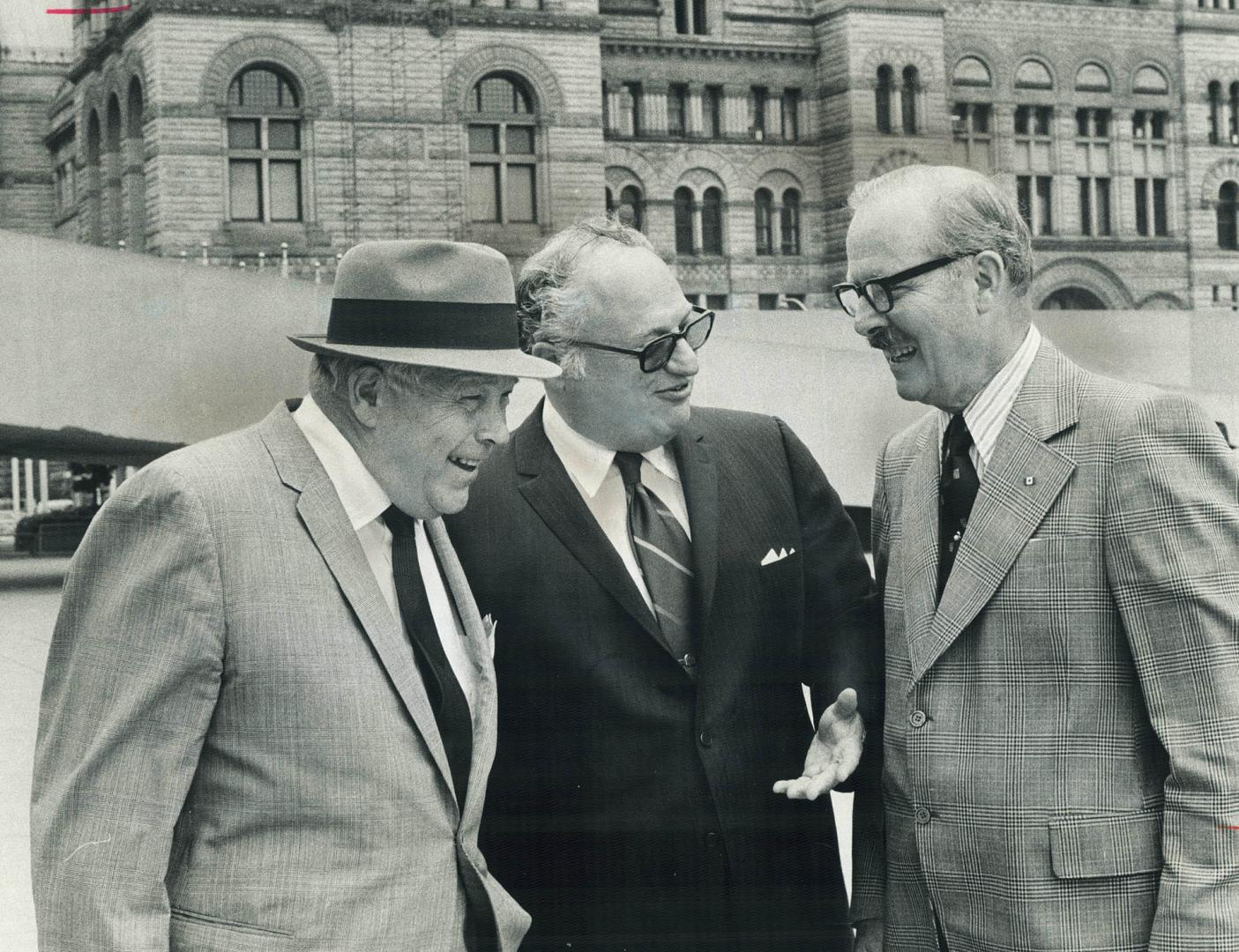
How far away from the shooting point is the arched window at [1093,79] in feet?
142

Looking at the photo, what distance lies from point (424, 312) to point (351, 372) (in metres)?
0.13

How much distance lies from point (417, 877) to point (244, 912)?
0.22 meters

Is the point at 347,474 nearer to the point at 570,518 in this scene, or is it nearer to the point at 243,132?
the point at 570,518

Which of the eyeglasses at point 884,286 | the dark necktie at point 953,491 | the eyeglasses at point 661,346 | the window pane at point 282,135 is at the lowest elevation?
the dark necktie at point 953,491

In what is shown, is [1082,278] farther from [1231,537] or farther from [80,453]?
[1231,537]

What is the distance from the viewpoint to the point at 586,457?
8.81 feet

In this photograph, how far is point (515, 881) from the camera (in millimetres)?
2555

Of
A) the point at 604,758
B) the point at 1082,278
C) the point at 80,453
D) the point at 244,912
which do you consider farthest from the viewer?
the point at 1082,278

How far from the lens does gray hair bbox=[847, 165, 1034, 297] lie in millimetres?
2268

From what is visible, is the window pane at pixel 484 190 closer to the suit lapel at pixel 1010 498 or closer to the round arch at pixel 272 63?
the round arch at pixel 272 63

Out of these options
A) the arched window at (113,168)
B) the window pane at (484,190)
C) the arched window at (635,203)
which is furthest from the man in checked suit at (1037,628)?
the arched window at (635,203)

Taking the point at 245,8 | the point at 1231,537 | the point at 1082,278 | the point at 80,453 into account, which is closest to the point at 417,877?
the point at 1231,537

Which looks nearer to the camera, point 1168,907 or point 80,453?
point 1168,907

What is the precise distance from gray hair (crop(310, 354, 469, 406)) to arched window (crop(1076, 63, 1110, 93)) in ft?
146
